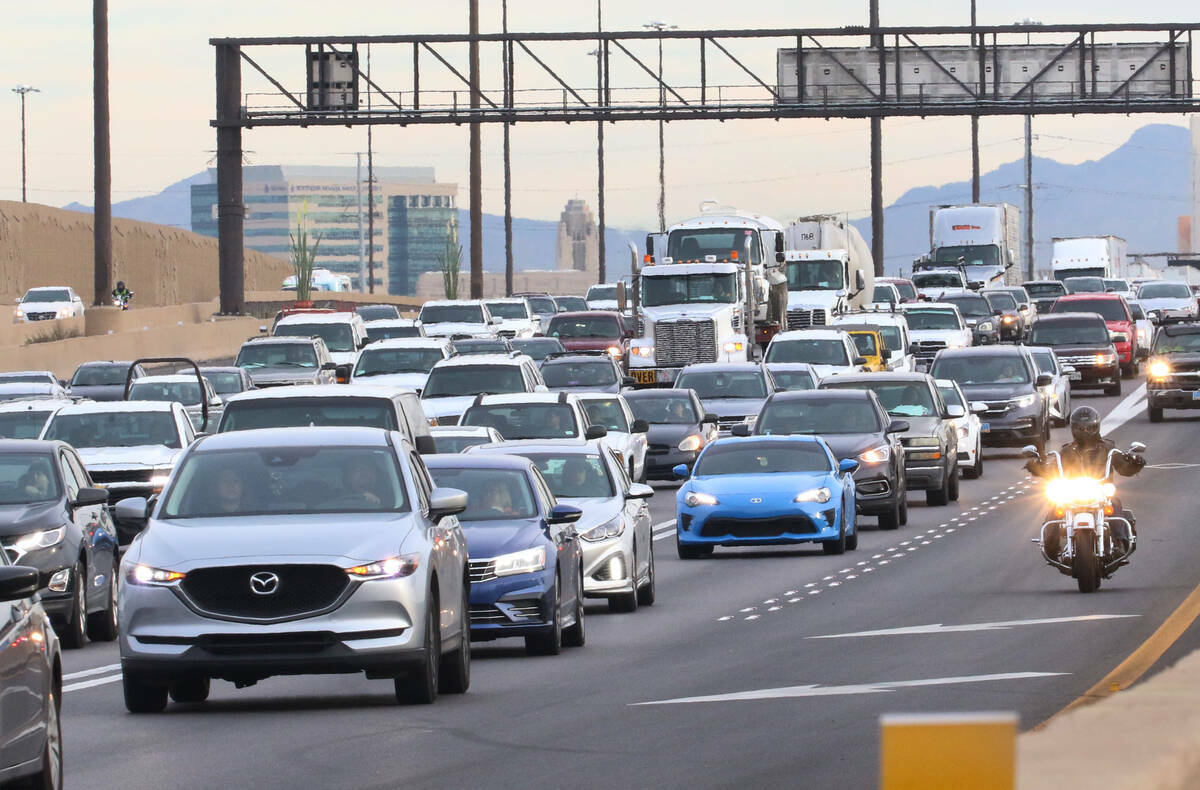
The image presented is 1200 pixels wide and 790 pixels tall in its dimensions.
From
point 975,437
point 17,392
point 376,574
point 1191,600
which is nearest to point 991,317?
point 975,437

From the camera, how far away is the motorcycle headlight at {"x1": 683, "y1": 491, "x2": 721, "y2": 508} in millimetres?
26469

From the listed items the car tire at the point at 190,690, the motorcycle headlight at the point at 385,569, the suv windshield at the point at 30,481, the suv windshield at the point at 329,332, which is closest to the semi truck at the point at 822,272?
the suv windshield at the point at 329,332

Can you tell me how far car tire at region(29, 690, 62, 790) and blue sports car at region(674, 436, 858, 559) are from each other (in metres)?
16.9

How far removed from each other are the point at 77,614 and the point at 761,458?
1036cm

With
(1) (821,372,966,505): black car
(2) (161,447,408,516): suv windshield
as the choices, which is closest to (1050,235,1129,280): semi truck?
(1) (821,372,966,505): black car

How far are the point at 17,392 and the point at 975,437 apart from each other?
14.9m

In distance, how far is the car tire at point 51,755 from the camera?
30.3 ft

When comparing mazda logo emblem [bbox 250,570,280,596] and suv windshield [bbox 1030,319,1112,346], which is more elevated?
suv windshield [bbox 1030,319,1112,346]

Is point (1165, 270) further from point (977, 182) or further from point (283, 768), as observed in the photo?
point (283, 768)

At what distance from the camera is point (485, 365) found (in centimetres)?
3684

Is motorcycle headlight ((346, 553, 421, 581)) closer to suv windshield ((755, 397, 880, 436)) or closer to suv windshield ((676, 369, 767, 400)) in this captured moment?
suv windshield ((755, 397, 880, 436))

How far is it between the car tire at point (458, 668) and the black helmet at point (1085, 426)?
7162mm

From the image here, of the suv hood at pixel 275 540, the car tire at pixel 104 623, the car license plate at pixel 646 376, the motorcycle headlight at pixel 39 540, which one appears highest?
the car license plate at pixel 646 376

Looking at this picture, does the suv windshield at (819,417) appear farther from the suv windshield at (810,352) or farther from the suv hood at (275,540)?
the suv hood at (275,540)
